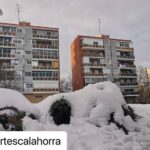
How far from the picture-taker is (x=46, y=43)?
5553 centimetres

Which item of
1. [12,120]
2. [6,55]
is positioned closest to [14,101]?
[12,120]

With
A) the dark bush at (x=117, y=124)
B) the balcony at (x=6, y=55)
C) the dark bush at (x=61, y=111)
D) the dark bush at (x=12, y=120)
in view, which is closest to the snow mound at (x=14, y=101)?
the dark bush at (x=12, y=120)

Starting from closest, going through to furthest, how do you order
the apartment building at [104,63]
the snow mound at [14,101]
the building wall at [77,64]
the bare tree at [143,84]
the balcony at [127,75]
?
the snow mound at [14,101] → the apartment building at [104,63] → the building wall at [77,64] → the balcony at [127,75] → the bare tree at [143,84]

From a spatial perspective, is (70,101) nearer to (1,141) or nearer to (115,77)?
(1,141)

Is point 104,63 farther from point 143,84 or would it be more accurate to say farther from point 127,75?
point 143,84

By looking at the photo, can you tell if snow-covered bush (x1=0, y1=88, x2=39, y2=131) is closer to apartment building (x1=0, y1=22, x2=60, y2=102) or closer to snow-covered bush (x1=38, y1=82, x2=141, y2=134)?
snow-covered bush (x1=38, y1=82, x2=141, y2=134)

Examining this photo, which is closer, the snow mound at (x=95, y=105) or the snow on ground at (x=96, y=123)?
the snow on ground at (x=96, y=123)

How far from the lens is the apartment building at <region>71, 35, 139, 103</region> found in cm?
5712

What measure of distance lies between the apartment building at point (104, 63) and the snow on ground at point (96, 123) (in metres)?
46.0

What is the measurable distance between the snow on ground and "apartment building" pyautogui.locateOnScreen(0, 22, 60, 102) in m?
40.9

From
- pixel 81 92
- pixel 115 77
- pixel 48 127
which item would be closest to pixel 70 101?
pixel 81 92

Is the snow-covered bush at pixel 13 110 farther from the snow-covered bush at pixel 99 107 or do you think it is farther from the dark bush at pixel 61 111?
the snow-covered bush at pixel 99 107

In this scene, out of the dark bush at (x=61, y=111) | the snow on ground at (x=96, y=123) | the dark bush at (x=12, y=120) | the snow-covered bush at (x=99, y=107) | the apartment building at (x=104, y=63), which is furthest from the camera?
the apartment building at (x=104, y=63)

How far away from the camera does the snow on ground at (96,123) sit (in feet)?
23.2
